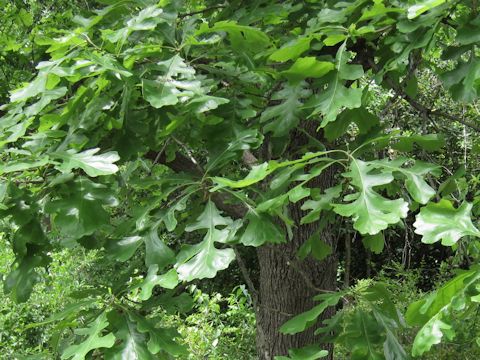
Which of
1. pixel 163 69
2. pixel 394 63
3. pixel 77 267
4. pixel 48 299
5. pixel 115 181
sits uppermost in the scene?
pixel 163 69

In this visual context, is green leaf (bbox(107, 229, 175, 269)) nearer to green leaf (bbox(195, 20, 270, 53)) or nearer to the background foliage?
the background foliage

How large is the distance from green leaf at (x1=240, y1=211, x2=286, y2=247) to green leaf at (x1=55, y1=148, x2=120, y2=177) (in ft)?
0.96

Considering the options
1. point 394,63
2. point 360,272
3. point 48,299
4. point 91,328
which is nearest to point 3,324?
Answer: point 48,299

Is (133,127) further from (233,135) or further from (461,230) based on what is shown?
(461,230)

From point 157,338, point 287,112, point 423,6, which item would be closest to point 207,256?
point 157,338

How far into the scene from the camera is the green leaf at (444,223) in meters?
1.09

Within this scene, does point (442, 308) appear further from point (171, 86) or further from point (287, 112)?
point (171, 86)

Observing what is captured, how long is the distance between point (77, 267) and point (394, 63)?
4.18 meters

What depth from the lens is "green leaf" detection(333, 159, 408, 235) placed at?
1132 millimetres

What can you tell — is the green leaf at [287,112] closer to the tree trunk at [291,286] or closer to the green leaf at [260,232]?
the green leaf at [260,232]

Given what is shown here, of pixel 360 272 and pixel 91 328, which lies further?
pixel 360 272

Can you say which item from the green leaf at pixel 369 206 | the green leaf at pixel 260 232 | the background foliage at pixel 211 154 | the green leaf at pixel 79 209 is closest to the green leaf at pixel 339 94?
the background foliage at pixel 211 154

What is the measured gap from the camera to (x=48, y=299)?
4.36 metres

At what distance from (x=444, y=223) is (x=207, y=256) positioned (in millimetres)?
458
